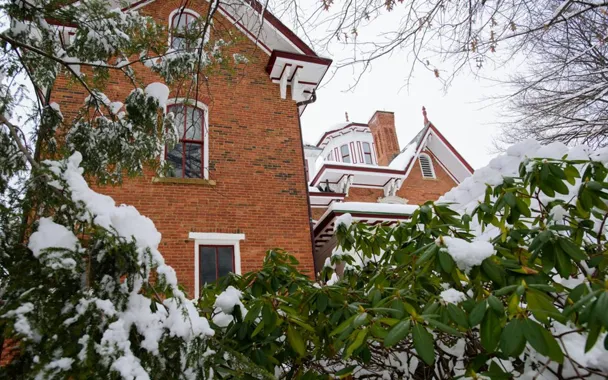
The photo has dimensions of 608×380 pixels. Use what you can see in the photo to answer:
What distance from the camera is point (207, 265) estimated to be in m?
7.59

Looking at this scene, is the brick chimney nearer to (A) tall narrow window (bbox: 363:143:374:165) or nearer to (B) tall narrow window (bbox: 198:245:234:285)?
(A) tall narrow window (bbox: 363:143:374:165)

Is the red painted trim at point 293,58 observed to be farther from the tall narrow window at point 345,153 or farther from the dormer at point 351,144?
the tall narrow window at point 345,153

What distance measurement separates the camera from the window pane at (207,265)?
24.8 feet

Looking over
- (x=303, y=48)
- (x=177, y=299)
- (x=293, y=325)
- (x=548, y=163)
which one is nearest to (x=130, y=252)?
(x=177, y=299)

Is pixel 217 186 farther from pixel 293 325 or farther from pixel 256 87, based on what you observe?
pixel 293 325

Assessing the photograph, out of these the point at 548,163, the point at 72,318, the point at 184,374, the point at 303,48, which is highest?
the point at 303,48

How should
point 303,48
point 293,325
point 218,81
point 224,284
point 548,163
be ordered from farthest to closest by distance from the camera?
point 303,48 < point 218,81 < point 224,284 < point 293,325 < point 548,163

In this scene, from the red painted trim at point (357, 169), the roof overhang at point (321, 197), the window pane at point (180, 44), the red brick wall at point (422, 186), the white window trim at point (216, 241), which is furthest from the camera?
the red brick wall at point (422, 186)

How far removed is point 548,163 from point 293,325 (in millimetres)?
1956

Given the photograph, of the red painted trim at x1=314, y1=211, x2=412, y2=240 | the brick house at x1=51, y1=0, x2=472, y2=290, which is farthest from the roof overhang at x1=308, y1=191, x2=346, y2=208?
the red painted trim at x1=314, y1=211, x2=412, y2=240

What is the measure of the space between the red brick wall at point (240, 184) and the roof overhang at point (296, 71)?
0.25m

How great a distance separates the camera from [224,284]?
145 inches

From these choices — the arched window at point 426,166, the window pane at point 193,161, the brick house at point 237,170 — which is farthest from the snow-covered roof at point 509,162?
the arched window at point 426,166

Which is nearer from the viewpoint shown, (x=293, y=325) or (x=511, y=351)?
(x=511, y=351)
